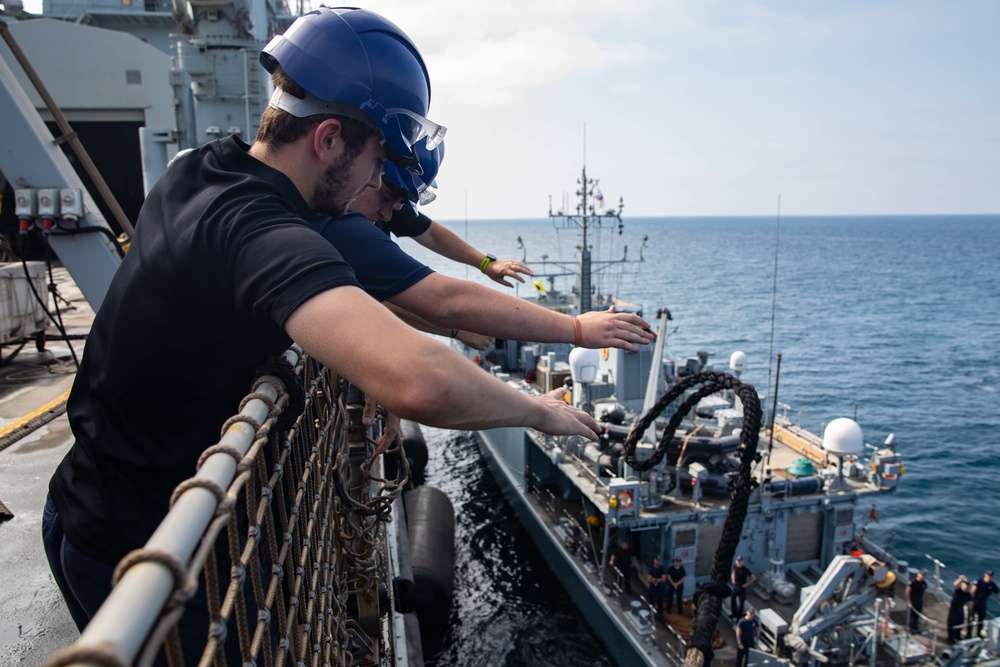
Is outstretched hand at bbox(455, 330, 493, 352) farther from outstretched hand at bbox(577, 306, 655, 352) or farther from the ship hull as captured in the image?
the ship hull

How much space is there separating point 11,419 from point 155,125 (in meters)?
16.4

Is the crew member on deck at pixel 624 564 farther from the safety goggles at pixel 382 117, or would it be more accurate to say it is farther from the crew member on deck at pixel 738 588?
the safety goggles at pixel 382 117

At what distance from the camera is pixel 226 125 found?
14.6 meters

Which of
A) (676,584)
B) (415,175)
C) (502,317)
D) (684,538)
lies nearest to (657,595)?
(676,584)

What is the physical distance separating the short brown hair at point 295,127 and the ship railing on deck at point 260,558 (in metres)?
0.70

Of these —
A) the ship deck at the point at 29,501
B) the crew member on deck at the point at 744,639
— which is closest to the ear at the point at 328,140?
the ship deck at the point at 29,501

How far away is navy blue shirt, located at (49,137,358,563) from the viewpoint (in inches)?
62.5

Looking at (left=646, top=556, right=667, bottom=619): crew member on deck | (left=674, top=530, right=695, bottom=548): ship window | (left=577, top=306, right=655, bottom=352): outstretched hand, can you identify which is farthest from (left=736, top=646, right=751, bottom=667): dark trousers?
(left=577, top=306, right=655, bottom=352): outstretched hand

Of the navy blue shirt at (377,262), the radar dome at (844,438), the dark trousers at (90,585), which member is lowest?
the radar dome at (844,438)

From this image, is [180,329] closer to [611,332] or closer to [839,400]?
[611,332]

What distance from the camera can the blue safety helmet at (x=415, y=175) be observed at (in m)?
3.08

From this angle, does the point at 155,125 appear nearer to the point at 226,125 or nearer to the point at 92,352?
the point at 226,125

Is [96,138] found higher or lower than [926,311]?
higher

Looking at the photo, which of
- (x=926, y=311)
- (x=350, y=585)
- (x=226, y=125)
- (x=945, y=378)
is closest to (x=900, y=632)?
(x=350, y=585)
